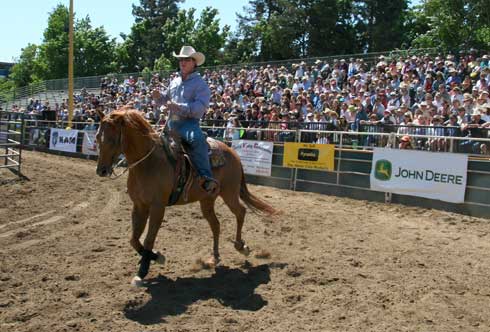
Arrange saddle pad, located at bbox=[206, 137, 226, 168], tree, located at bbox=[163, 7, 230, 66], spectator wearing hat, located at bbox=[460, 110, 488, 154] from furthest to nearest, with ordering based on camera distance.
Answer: tree, located at bbox=[163, 7, 230, 66] → spectator wearing hat, located at bbox=[460, 110, 488, 154] → saddle pad, located at bbox=[206, 137, 226, 168]

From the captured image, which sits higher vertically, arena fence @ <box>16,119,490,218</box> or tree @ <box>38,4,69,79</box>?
tree @ <box>38,4,69,79</box>

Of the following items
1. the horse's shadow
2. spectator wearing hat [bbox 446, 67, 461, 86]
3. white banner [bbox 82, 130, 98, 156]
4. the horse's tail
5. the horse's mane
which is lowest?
the horse's shadow

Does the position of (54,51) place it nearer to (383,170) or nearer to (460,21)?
(460,21)

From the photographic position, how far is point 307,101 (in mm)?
17000

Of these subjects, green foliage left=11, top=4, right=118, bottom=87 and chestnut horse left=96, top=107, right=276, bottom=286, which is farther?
green foliage left=11, top=4, right=118, bottom=87

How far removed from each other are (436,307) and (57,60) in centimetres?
5962

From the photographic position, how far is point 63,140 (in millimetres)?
23141

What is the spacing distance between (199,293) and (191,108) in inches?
87.0

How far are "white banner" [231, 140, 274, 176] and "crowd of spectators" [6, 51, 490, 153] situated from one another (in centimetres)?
49

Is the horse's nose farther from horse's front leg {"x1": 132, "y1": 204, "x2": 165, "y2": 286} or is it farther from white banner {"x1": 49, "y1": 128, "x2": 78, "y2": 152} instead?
white banner {"x1": 49, "y1": 128, "x2": 78, "y2": 152}

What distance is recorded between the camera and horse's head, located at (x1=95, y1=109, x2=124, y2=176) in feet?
18.8

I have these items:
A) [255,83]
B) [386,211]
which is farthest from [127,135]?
[255,83]

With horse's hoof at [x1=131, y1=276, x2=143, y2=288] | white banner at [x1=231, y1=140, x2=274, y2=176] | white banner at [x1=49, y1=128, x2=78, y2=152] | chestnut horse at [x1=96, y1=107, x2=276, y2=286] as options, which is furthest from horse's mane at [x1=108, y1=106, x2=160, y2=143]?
white banner at [x1=49, y1=128, x2=78, y2=152]

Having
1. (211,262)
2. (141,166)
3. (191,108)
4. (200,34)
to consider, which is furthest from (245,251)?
(200,34)
